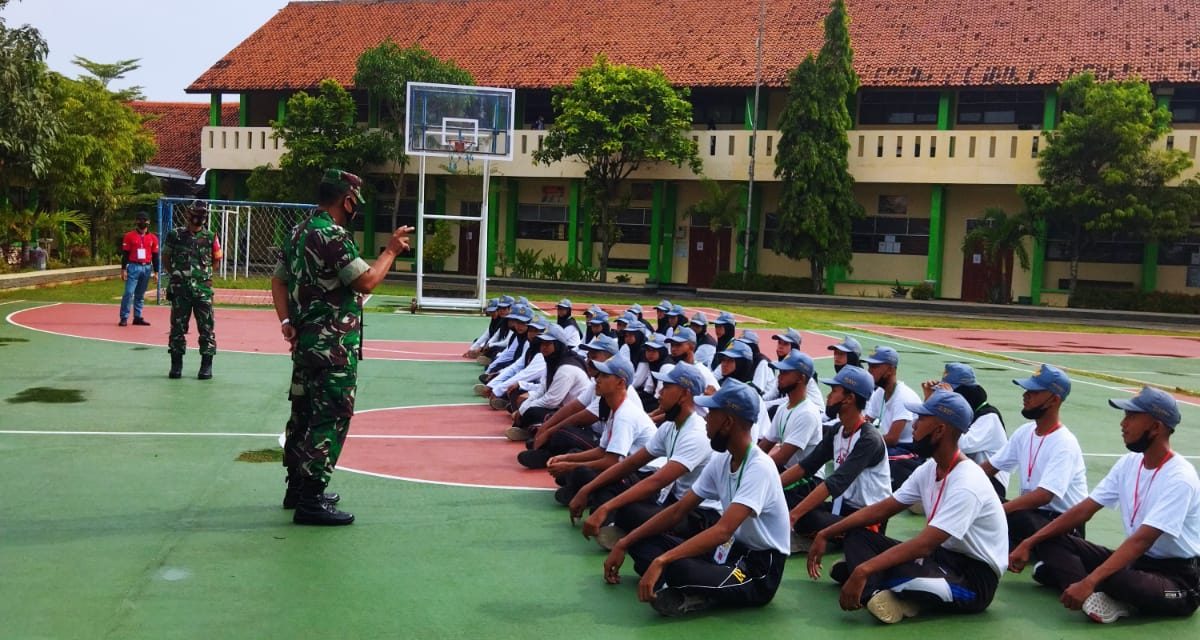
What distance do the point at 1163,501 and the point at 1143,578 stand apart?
1.31 feet

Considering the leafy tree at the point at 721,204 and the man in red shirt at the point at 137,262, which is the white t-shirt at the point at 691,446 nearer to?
the man in red shirt at the point at 137,262

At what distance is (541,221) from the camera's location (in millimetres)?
38781

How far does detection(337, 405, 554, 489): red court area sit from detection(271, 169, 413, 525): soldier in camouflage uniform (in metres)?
1.67

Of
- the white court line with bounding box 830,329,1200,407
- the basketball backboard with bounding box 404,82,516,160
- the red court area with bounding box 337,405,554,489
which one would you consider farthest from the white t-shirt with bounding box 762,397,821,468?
the basketball backboard with bounding box 404,82,516,160

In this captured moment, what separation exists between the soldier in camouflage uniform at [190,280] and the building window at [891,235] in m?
25.2

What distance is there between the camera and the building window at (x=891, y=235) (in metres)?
35.0

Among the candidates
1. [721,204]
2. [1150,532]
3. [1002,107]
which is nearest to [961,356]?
[1150,532]

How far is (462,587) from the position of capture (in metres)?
5.92

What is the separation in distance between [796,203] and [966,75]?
6.21 meters

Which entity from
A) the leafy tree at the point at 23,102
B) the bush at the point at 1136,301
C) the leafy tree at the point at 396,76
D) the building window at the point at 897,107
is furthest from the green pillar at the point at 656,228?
the leafy tree at the point at 23,102

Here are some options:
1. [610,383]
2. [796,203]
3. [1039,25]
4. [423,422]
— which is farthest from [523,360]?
[1039,25]

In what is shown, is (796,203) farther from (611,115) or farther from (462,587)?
(462,587)

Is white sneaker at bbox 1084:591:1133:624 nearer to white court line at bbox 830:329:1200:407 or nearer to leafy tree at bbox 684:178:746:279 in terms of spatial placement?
white court line at bbox 830:329:1200:407

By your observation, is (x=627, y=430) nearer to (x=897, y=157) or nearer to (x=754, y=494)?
(x=754, y=494)
